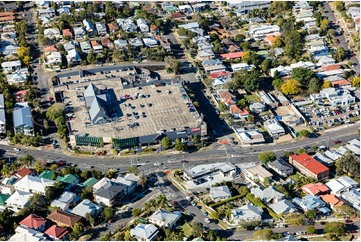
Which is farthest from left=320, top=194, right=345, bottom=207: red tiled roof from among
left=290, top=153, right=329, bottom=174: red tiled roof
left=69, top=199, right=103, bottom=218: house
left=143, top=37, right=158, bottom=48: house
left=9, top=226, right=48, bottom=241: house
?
left=143, top=37, right=158, bottom=48: house

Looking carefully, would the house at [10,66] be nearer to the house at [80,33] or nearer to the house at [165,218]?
the house at [80,33]

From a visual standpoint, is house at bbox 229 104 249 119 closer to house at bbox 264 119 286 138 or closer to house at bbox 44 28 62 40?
house at bbox 264 119 286 138

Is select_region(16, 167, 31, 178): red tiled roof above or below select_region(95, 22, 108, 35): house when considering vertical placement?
below

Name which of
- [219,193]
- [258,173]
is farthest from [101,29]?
[219,193]

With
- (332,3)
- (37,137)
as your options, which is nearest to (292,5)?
(332,3)

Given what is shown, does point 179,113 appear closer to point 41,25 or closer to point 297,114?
point 297,114

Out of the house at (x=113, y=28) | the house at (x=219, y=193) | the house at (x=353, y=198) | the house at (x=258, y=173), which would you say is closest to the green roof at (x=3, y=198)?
the house at (x=219, y=193)
